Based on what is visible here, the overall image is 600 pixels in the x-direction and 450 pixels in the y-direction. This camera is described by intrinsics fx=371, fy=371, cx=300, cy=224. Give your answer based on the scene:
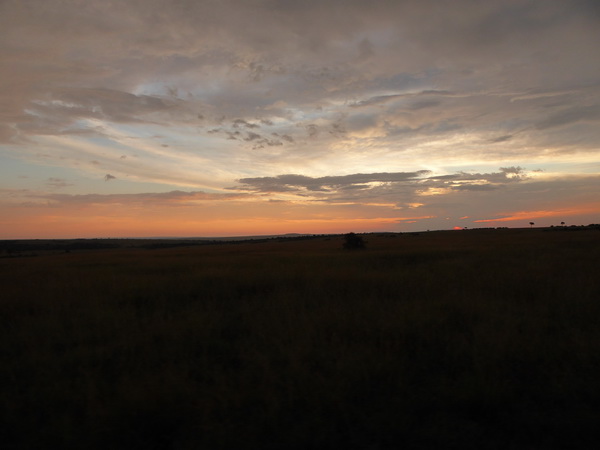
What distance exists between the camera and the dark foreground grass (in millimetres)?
3516

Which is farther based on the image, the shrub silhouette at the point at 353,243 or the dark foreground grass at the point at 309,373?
the shrub silhouette at the point at 353,243

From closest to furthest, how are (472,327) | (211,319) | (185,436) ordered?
1. (185,436)
2. (472,327)
3. (211,319)

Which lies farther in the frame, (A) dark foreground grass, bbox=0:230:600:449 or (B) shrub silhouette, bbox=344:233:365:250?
(B) shrub silhouette, bbox=344:233:365:250

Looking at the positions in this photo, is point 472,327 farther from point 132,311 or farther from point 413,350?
point 132,311

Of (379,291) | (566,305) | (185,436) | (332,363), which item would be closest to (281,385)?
(332,363)

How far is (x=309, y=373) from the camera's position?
4.56 metres

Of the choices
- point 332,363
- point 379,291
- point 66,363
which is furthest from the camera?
point 379,291

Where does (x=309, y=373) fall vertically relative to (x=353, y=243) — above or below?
below

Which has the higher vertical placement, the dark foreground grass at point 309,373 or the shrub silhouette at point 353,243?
the shrub silhouette at point 353,243

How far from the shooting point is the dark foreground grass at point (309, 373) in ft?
11.5

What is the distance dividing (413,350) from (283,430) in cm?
266

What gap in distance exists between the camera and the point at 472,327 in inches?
245

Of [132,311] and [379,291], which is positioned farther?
[379,291]

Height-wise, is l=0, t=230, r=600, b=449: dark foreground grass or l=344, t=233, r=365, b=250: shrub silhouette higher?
l=344, t=233, r=365, b=250: shrub silhouette
